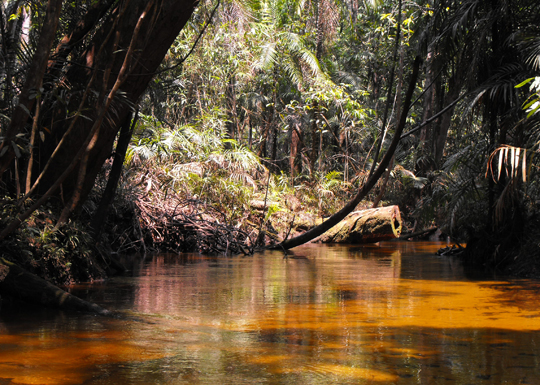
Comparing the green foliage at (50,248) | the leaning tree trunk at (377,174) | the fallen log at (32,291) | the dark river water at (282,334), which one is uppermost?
the leaning tree trunk at (377,174)

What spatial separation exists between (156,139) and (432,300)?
812 centimetres

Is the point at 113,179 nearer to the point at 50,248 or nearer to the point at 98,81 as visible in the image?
the point at 98,81

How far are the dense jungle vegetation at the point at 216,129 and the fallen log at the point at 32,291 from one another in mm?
390

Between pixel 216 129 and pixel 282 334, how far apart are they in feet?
39.5

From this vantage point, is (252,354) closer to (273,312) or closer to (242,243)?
(273,312)

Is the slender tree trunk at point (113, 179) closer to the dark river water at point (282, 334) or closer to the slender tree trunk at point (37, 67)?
the dark river water at point (282, 334)

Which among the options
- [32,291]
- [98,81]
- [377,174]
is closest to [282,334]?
[32,291]

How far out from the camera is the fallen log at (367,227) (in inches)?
529

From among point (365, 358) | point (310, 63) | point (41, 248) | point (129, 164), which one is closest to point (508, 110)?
point (365, 358)

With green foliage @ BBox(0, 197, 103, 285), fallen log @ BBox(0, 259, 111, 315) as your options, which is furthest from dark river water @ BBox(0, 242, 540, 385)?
green foliage @ BBox(0, 197, 103, 285)

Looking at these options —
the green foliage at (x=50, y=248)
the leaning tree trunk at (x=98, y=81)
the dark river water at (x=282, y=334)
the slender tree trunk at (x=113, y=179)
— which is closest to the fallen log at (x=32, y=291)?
the dark river water at (x=282, y=334)

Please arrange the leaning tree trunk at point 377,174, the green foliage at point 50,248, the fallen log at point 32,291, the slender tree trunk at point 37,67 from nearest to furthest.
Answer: the slender tree trunk at point 37,67 → the fallen log at point 32,291 → the green foliage at point 50,248 → the leaning tree trunk at point 377,174

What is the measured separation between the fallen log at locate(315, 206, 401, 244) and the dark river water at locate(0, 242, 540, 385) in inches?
291

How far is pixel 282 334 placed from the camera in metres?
3.34
